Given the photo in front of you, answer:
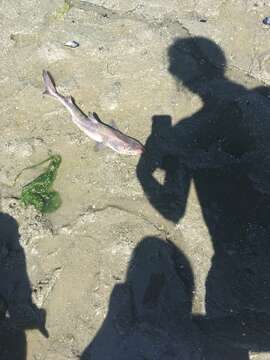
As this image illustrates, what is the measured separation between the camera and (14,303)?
636 cm

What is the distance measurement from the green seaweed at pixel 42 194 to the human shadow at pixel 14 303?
0.46 meters

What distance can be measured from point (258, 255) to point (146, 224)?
1643 mm

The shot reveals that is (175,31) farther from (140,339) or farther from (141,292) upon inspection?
(140,339)

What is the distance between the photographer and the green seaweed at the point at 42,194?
7.04 metres

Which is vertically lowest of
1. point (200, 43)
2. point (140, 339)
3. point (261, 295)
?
point (140, 339)

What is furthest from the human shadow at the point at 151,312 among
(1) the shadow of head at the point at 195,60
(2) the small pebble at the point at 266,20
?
(2) the small pebble at the point at 266,20

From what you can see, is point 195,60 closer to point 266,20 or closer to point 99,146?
point 266,20

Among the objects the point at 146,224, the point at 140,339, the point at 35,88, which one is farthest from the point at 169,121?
the point at 140,339

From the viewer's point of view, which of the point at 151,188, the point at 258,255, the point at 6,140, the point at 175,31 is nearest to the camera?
the point at 258,255

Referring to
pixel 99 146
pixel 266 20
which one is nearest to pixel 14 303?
pixel 99 146

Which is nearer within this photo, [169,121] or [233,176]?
[233,176]

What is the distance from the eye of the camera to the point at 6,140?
25.3 feet

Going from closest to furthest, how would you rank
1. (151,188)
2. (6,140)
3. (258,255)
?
(258,255), (151,188), (6,140)

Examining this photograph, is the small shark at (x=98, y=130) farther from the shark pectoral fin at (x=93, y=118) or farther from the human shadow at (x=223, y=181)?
the human shadow at (x=223, y=181)
